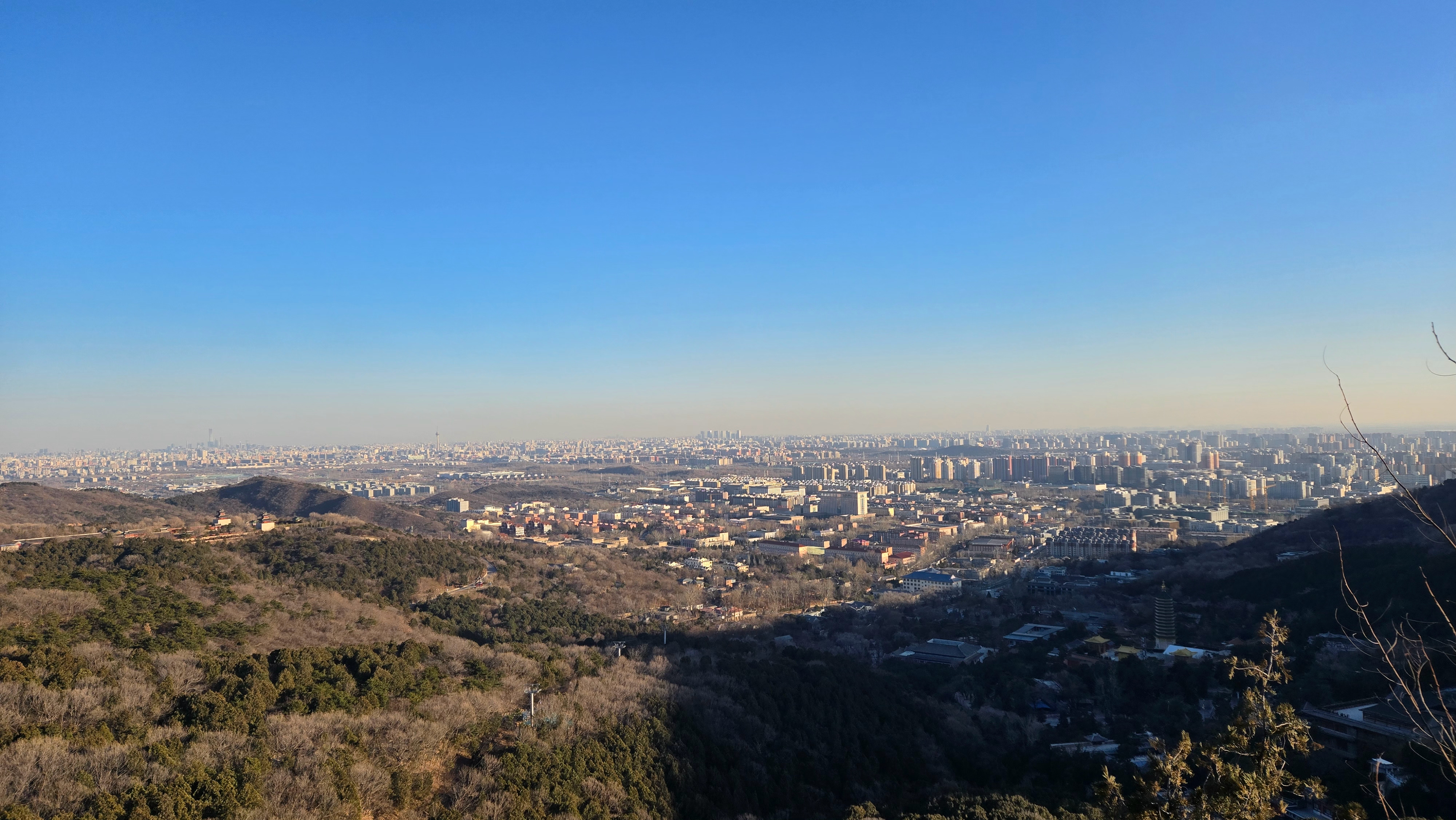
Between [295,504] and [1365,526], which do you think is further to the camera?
[295,504]

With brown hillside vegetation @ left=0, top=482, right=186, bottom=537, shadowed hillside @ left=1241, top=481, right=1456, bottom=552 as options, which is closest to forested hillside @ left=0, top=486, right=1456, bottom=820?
shadowed hillside @ left=1241, top=481, right=1456, bottom=552

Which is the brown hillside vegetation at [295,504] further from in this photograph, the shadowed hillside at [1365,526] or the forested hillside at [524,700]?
the shadowed hillside at [1365,526]

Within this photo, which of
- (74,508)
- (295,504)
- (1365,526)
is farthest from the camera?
(295,504)

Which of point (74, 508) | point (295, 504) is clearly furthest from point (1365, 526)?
point (74, 508)

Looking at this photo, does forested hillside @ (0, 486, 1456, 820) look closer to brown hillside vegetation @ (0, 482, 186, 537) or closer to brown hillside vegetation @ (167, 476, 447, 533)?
brown hillside vegetation @ (0, 482, 186, 537)

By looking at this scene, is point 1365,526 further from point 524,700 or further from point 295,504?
point 295,504

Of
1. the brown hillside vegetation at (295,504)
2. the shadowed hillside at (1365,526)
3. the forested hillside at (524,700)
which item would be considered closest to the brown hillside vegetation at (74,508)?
the brown hillside vegetation at (295,504)
